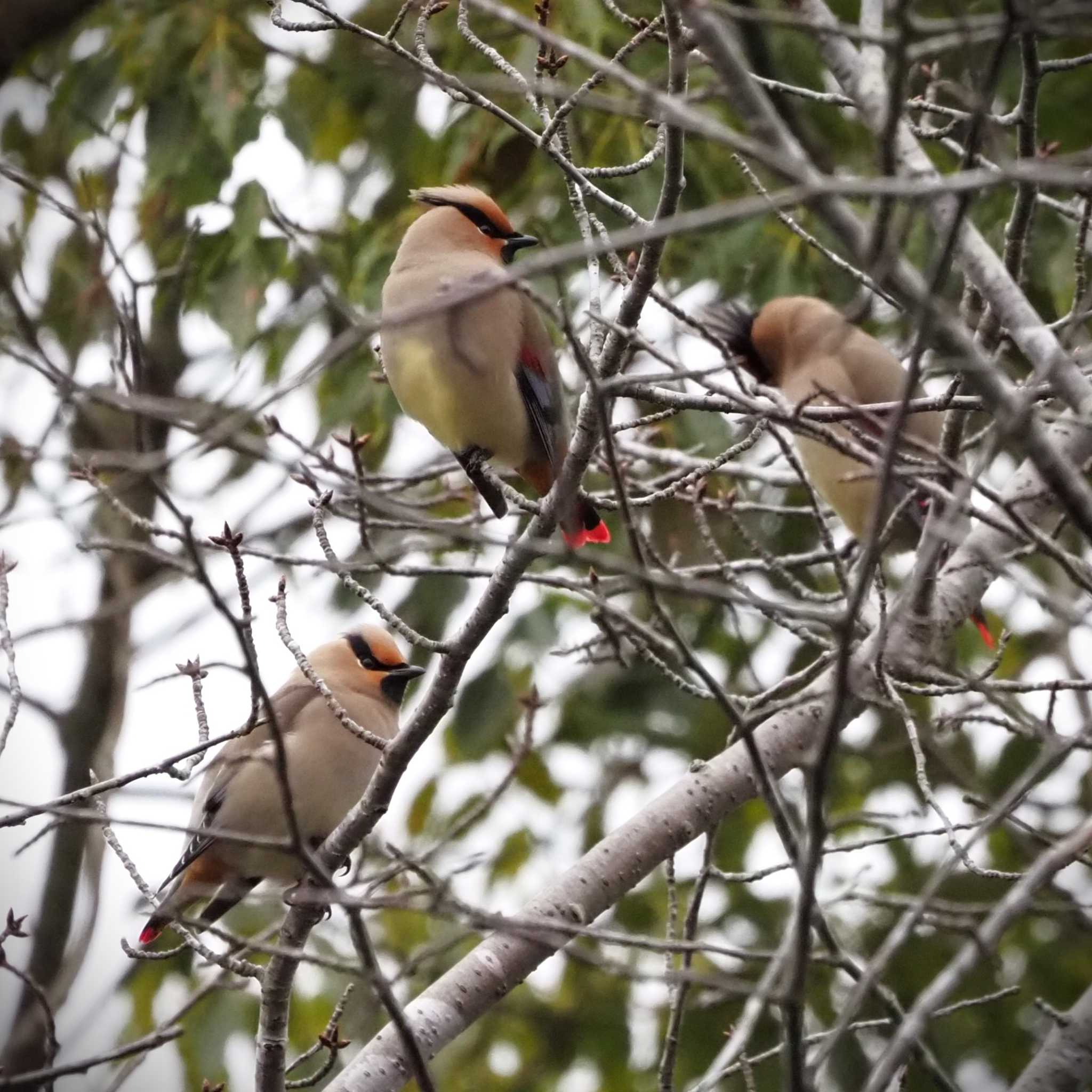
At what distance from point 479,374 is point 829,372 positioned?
158 centimetres

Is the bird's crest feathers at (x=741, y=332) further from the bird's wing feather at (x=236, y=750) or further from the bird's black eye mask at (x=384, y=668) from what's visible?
the bird's wing feather at (x=236, y=750)

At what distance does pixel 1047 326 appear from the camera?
2717mm

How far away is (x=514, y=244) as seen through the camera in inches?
188

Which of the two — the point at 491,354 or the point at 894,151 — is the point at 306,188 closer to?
the point at 491,354

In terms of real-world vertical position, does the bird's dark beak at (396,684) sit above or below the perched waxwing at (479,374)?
below

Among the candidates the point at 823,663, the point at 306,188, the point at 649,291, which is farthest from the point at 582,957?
the point at 306,188

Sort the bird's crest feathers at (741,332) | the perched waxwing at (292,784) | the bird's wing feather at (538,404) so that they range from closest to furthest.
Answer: the bird's wing feather at (538,404) < the perched waxwing at (292,784) < the bird's crest feathers at (741,332)

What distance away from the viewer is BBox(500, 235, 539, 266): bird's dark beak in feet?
15.6

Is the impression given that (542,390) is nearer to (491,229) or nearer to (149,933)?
(491,229)

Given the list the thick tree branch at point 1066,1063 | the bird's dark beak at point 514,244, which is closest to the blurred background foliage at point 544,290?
the bird's dark beak at point 514,244

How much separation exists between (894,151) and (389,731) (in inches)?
130

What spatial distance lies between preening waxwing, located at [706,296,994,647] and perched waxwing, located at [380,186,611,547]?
0.57 meters

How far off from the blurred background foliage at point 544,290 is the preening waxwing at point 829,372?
0.61 feet

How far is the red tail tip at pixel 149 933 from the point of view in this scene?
4395 millimetres
